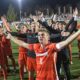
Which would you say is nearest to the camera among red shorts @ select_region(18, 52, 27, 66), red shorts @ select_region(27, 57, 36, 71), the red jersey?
the red jersey

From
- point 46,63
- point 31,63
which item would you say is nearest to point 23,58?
point 31,63

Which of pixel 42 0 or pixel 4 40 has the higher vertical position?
pixel 42 0

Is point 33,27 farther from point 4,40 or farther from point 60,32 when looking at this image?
point 4,40

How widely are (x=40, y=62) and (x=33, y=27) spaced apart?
10.8 feet

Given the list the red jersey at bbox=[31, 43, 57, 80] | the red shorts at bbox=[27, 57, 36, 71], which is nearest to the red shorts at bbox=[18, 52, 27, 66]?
the red shorts at bbox=[27, 57, 36, 71]

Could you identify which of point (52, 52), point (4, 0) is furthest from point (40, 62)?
point (4, 0)

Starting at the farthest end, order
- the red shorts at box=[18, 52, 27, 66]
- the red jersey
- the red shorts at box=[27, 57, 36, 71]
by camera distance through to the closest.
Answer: the red shorts at box=[18, 52, 27, 66] < the red shorts at box=[27, 57, 36, 71] < the red jersey

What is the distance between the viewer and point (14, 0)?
9369 centimetres

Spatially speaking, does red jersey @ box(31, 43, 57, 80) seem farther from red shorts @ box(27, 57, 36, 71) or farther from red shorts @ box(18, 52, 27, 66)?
red shorts @ box(18, 52, 27, 66)

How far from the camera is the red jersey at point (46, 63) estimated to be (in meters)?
6.79

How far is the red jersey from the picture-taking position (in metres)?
6.79

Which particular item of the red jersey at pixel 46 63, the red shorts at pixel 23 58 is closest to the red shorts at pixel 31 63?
the red shorts at pixel 23 58

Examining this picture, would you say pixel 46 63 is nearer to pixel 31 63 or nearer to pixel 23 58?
pixel 31 63

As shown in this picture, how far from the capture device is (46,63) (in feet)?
22.3
